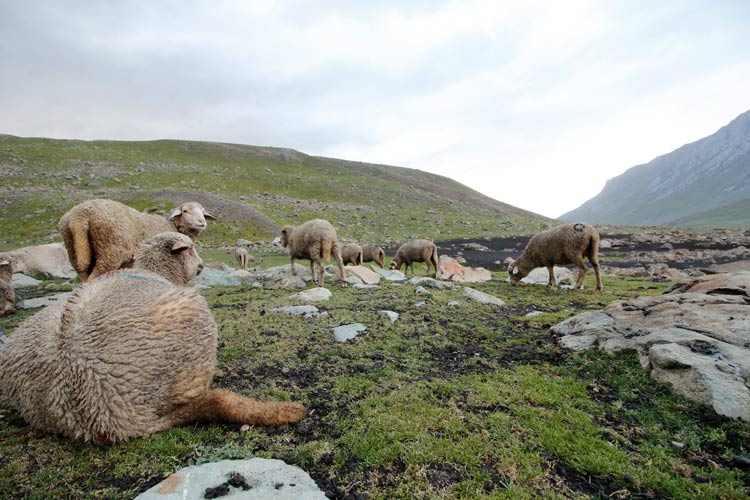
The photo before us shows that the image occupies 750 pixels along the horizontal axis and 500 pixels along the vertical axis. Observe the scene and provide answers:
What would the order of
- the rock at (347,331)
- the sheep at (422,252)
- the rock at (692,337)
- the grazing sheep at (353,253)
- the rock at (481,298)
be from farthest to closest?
the grazing sheep at (353,253)
the sheep at (422,252)
the rock at (481,298)
the rock at (347,331)
the rock at (692,337)

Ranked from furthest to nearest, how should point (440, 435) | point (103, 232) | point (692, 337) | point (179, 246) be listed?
point (103, 232), point (179, 246), point (692, 337), point (440, 435)

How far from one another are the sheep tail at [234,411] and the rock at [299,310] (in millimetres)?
4667

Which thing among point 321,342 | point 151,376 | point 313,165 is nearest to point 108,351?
point 151,376

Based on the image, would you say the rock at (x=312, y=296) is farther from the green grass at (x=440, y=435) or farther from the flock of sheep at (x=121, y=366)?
the flock of sheep at (x=121, y=366)

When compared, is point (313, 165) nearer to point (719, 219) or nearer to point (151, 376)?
point (151, 376)

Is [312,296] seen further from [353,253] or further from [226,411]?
[353,253]

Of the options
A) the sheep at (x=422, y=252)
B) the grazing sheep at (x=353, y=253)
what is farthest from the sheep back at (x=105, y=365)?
the grazing sheep at (x=353, y=253)

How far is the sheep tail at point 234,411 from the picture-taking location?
3.88 metres

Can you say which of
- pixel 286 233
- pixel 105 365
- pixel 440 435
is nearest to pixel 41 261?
pixel 286 233

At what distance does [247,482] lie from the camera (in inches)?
117

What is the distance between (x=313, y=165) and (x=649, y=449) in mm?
109632

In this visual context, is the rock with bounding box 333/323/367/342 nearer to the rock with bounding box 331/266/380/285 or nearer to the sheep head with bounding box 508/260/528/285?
the rock with bounding box 331/266/380/285

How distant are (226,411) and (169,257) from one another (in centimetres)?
326

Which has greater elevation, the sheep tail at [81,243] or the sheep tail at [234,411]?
the sheep tail at [81,243]
